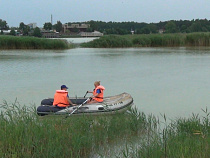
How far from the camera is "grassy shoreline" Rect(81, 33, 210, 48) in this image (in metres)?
29.8

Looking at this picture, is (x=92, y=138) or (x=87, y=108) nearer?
(x=92, y=138)

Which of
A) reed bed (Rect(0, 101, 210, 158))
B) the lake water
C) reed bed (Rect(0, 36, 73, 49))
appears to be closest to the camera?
reed bed (Rect(0, 101, 210, 158))

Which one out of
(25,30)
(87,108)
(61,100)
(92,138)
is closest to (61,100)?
(61,100)

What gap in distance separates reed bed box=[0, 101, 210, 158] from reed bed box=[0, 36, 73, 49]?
2252 centimetres

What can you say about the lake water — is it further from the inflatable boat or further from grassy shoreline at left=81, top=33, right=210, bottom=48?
grassy shoreline at left=81, top=33, right=210, bottom=48

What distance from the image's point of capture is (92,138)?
17.2 ft

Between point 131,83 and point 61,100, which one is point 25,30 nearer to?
point 131,83

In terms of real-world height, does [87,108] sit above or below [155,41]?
below

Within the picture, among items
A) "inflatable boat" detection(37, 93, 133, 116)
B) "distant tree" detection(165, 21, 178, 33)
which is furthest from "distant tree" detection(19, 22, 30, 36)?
"inflatable boat" detection(37, 93, 133, 116)

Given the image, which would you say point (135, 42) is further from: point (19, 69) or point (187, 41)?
point (19, 69)

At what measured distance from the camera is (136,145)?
532 cm

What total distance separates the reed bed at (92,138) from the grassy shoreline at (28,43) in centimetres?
2252

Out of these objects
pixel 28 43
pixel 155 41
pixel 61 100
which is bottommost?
pixel 61 100

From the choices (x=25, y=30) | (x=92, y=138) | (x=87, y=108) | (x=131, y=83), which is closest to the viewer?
(x=92, y=138)
